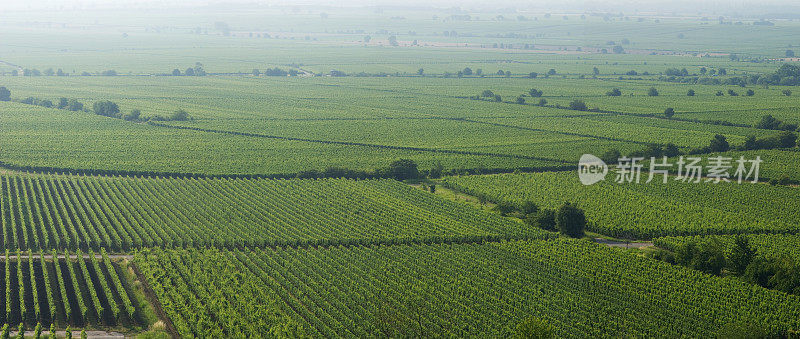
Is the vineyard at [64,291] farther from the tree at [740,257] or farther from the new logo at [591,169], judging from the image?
the new logo at [591,169]

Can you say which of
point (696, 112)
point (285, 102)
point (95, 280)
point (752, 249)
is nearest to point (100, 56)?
point (285, 102)

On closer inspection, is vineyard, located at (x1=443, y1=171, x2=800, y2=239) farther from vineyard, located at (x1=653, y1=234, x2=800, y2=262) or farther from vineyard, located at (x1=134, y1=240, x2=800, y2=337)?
vineyard, located at (x1=134, y1=240, x2=800, y2=337)

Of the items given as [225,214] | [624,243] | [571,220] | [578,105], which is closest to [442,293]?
[571,220]

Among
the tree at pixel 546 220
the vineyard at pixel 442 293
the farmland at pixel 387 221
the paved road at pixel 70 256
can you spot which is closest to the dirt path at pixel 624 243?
the farmland at pixel 387 221

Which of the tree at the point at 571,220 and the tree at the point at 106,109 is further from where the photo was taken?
the tree at the point at 106,109

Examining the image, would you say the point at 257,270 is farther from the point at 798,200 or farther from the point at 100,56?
the point at 100,56

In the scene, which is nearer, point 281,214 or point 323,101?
point 281,214
